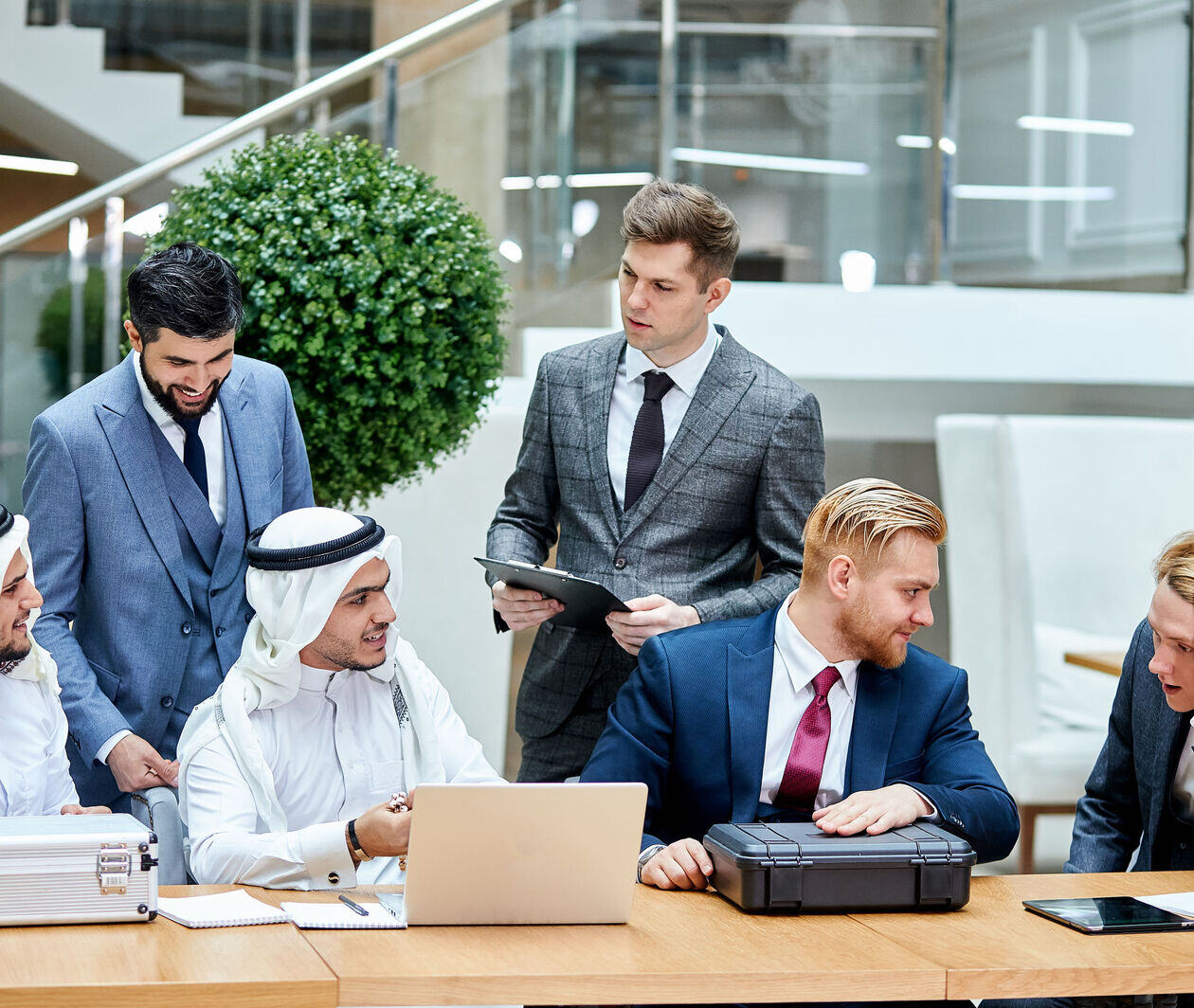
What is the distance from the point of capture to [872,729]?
2.48m

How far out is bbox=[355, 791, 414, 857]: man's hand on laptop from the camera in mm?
2137

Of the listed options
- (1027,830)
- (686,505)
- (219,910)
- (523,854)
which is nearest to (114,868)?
(219,910)

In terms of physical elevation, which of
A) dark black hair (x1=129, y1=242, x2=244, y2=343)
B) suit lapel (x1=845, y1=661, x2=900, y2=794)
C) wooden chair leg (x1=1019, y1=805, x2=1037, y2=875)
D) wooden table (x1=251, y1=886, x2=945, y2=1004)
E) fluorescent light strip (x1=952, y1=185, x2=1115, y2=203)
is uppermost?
fluorescent light strip (x1=952, y1=185, x2=1115, y2=203)

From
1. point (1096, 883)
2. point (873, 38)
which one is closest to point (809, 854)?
point (1096, 883)

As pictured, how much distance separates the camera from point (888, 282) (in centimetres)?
576

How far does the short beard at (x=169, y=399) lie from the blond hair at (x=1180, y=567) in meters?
1.65

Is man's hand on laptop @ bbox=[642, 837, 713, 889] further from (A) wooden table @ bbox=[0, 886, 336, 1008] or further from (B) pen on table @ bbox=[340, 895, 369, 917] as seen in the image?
(A) wooden table @ bbox=[0, 886, 336, 1008]

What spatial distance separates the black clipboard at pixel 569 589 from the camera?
8.55ft

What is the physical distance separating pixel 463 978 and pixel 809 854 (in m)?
0.55

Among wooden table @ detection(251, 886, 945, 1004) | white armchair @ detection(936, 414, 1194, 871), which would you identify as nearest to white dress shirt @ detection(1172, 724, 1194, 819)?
wooden table @ detection(251, 886, 945, 1004)

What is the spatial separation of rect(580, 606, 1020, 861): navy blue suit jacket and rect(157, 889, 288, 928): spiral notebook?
625mm

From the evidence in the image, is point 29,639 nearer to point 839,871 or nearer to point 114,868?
point 114,868

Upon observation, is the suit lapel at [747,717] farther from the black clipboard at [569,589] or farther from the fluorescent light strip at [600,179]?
the fluorescent light strip at [600,179]

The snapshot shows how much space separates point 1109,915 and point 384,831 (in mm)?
995
